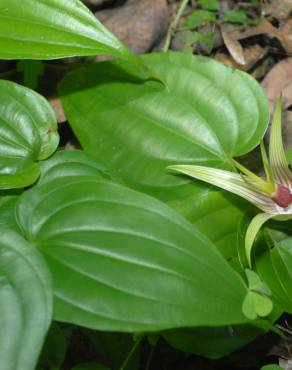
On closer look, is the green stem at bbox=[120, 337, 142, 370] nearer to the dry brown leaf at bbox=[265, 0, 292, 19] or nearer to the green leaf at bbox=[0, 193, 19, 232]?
the green leaf at bbox=[0, 193, 19, 232]

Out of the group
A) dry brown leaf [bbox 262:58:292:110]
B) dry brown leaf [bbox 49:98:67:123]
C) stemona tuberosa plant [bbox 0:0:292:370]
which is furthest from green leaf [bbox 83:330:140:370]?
dry brown leaf [bbox 262:58:292:110]

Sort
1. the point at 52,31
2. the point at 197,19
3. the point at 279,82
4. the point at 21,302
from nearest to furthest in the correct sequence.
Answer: the point at 21,302, the point at 52,31, the point at 279,82, the point at 197,19

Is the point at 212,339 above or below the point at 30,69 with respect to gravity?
A: below

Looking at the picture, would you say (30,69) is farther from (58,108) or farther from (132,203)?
(132,203)

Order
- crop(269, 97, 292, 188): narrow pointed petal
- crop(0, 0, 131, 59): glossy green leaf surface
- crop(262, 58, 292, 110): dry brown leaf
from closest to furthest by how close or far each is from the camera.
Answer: crop(269, 97, 292, 188): narrow pointed petal < crop(0, 0, 131, 59): glossy green leaf surface < crop(262, 58, 292, 110): dry brown leaf

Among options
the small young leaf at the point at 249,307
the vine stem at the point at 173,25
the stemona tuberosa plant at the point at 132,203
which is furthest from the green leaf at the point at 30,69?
the small young leaf at the point at 249,307

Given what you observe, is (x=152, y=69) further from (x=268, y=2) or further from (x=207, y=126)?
(x=268, y=2)

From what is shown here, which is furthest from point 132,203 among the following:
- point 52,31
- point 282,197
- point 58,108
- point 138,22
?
point 138,22

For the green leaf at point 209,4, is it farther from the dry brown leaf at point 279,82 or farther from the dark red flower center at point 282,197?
the dark red flower center at point 282,197
